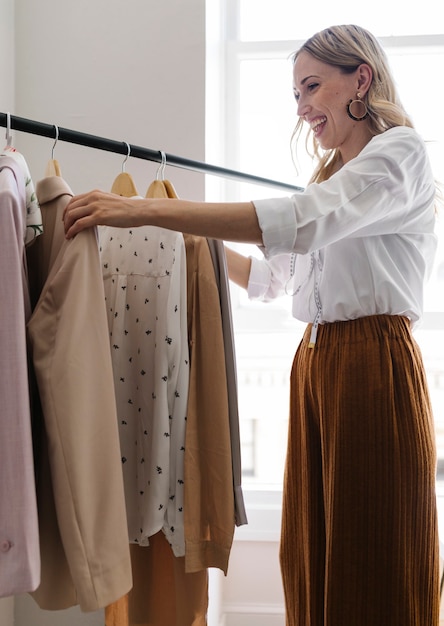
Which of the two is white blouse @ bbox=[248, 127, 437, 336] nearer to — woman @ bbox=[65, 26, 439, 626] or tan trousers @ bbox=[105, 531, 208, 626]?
woman @ bbox=[65, 26, 439, 626]

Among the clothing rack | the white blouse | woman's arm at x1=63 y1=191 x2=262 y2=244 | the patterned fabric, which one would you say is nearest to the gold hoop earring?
the white blouse

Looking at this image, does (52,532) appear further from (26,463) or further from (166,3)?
(166,3)

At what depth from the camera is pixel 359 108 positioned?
1442 millimetres

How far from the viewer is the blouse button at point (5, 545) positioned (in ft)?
2.93

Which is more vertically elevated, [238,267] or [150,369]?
[238,267]

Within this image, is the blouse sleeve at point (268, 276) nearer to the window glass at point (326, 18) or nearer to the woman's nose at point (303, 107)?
the woman's nose at point (303, 107)

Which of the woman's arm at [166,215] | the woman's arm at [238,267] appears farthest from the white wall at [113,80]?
the woman's arm at [166,215]

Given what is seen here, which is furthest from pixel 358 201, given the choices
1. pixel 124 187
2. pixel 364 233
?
pixel 124 187

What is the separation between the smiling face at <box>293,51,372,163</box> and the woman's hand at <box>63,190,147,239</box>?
0.57m

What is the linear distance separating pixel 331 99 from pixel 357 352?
559 millimetres

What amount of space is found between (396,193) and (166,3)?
963 millimetres

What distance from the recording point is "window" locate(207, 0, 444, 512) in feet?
7.43

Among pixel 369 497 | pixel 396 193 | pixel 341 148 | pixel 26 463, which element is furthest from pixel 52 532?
pixel 341 148

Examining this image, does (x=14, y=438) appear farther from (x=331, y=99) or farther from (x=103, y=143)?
(x=331, y=99)
